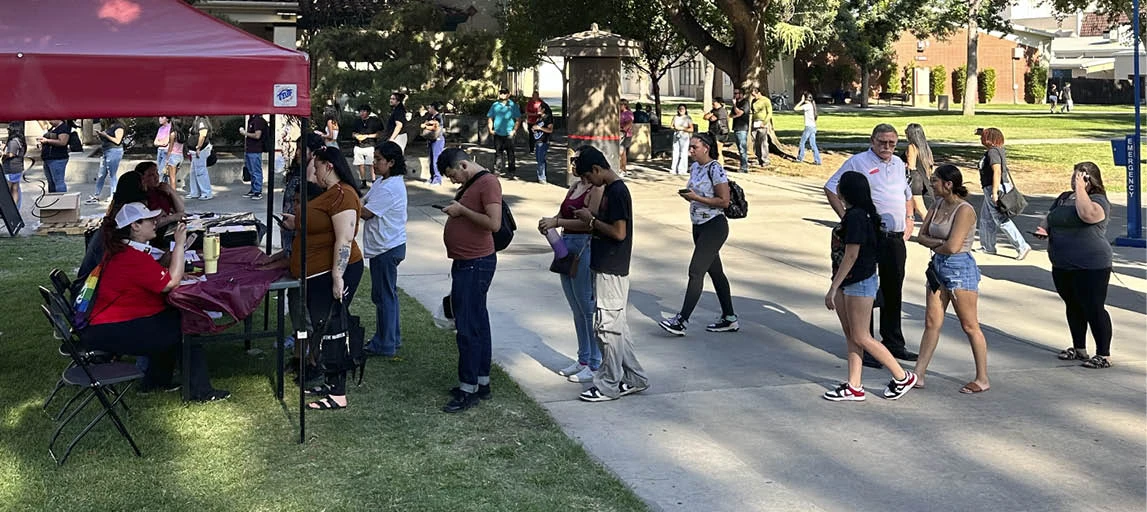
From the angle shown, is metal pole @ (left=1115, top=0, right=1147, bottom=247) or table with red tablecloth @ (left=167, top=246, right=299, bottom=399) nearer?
table with red tablecloth @ (left=167, top=246, right=299, bottom=399)

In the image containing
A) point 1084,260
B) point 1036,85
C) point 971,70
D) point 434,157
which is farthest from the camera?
point 1036,85

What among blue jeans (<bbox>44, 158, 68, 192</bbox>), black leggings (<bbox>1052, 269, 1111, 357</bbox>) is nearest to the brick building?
blue jeans (<bbox>44, 158, 68, 192</bbox>)

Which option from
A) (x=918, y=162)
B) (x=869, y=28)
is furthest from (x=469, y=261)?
(x=869, y=28)

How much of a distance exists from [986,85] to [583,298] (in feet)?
219

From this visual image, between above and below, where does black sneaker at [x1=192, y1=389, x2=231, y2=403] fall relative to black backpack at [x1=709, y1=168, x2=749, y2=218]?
below

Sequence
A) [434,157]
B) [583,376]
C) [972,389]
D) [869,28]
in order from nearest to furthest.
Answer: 1. [972,389]
2. [583,376]
3. [434,157]
4. [869,28]

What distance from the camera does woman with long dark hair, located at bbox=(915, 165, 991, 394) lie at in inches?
295

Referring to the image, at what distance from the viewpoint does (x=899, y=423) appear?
278 inches

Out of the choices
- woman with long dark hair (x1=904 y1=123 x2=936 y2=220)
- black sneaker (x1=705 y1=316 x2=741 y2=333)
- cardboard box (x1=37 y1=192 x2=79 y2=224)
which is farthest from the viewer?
cardboard box (x1=37 y1=192 x2=79 y2=224)

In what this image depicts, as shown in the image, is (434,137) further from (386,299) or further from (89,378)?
(89,378)

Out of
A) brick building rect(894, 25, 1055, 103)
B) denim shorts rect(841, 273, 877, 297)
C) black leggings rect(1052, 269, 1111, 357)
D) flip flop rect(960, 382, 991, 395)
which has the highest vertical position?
brick building rect(894, 25, 1055, 103)

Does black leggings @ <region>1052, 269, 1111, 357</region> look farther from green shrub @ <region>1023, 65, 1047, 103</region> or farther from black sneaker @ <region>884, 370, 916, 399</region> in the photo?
green shrub @ <region>1023, 65, 1047, 103</region>

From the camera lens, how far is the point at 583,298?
7.91 m

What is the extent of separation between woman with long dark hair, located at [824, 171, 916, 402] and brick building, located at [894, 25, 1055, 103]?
224 ft
